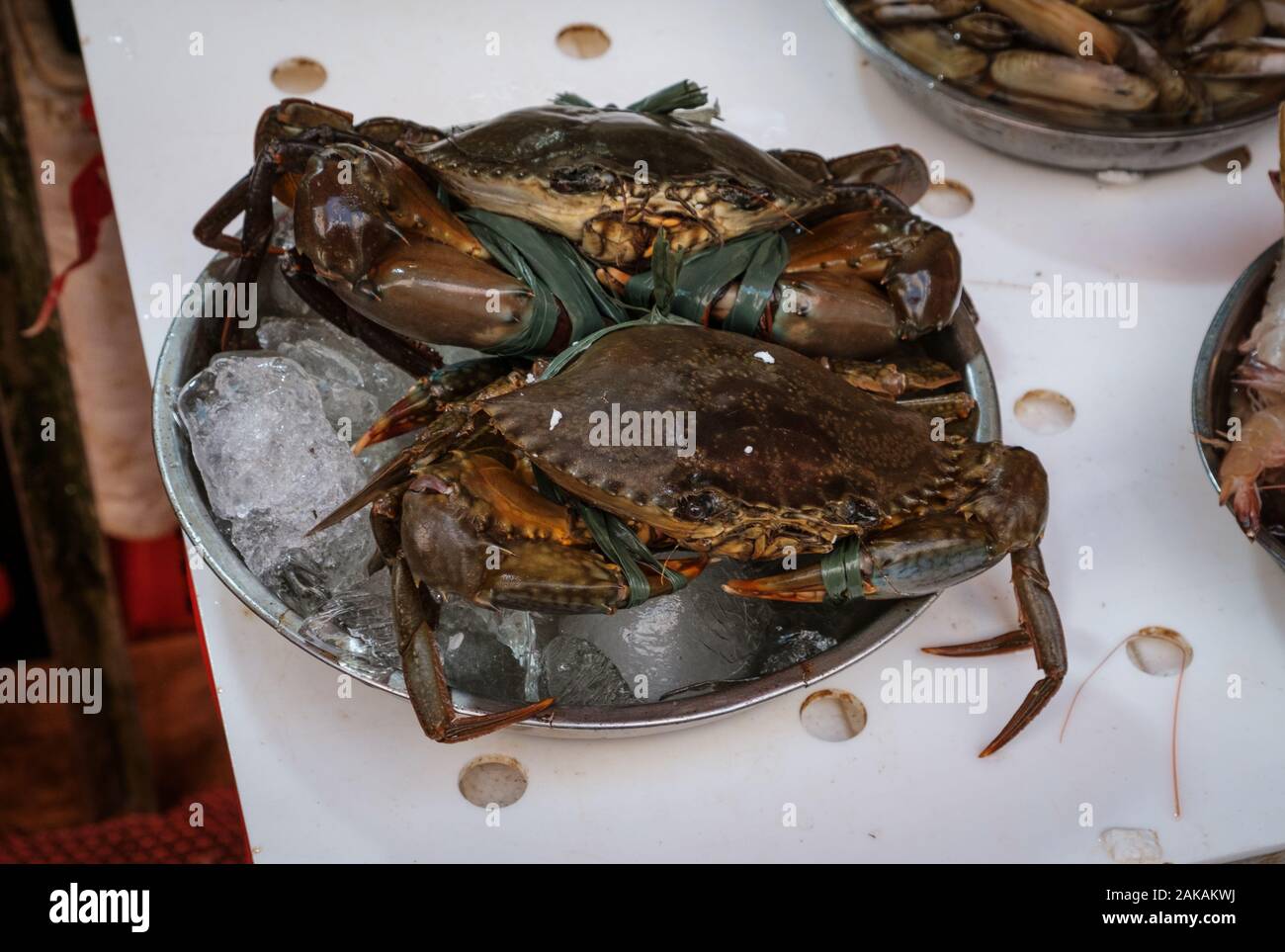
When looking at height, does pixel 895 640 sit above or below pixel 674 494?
below

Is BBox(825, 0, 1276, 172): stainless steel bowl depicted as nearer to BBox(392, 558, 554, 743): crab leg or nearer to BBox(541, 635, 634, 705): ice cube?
BBox(541, 635, 634, 705): ice cube

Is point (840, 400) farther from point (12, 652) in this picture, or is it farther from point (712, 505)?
point (12, 652)

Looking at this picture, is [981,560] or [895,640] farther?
[895,640]

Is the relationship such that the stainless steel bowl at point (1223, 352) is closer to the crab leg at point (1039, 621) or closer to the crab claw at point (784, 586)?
the crab leg at point (1039, 621)

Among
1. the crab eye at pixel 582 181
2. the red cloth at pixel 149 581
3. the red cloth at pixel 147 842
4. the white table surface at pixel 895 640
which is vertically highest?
the crab eye at pixel 582 181

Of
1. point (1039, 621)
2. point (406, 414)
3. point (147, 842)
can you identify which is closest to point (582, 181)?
point (406, 414)

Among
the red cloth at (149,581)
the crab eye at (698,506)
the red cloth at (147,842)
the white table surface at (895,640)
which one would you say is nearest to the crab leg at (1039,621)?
the white table surface at (895,640)

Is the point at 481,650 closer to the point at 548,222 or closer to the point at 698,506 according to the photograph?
the point at 698,506
